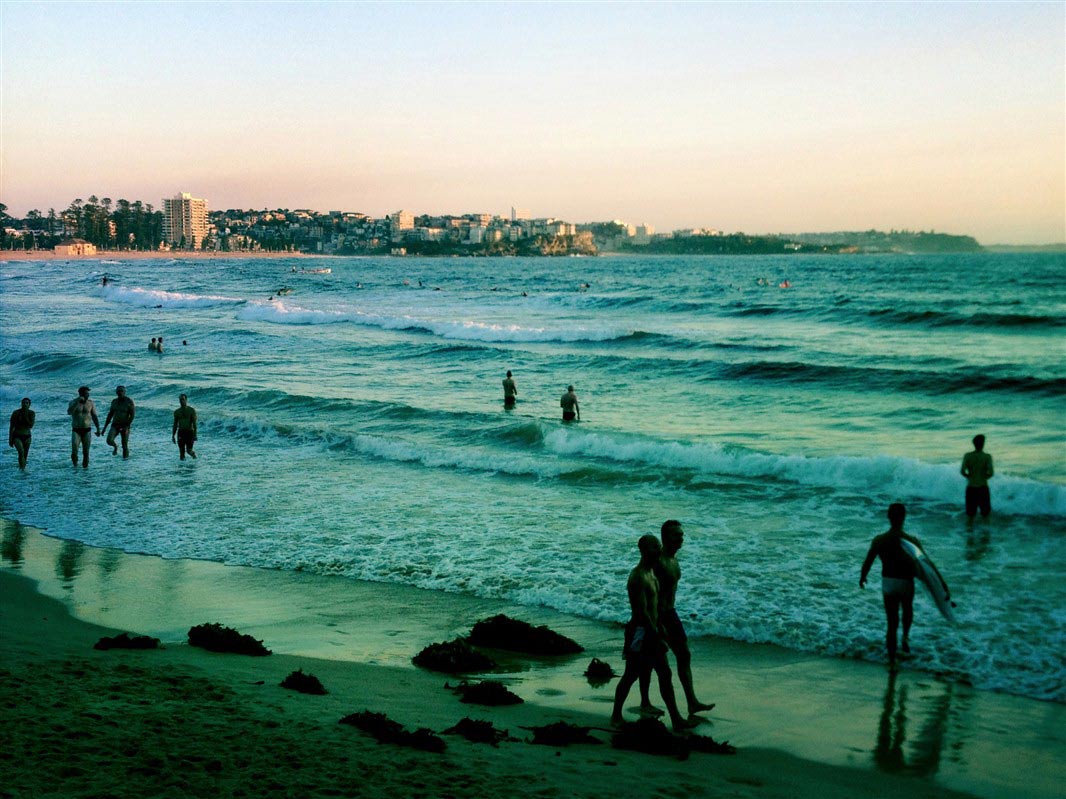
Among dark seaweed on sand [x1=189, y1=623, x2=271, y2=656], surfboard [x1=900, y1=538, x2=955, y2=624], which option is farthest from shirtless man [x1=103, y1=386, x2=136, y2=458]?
surfboard [x1=900, y1=538, x2=955, y2=624]

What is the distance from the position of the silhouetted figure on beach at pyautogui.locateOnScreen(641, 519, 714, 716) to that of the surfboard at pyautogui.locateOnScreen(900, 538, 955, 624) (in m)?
2.58

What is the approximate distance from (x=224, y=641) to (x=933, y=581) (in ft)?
21.3

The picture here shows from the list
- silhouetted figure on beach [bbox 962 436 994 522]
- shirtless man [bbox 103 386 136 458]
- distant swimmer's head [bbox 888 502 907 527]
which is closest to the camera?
distant swimmer's head [bbox 888 502 907 527]

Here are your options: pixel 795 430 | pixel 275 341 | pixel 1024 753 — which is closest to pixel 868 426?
pixel 795 430

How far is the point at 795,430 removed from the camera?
21656 mm

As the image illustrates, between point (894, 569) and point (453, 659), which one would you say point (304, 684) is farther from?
point (894, 569)

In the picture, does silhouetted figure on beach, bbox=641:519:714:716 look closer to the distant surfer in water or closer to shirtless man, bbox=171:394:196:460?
the distant surfer in water

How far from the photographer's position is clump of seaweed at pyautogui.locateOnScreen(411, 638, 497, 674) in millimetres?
8430

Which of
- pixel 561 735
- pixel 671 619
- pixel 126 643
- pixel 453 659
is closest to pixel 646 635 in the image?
pixel 671 619

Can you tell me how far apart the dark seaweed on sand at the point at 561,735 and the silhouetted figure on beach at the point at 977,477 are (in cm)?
913

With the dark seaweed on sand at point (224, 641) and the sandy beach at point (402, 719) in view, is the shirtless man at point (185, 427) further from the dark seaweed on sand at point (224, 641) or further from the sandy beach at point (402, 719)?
the dark seaweed on sand at point (224, 641)

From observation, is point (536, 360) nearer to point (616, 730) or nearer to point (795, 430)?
point (795, 430)

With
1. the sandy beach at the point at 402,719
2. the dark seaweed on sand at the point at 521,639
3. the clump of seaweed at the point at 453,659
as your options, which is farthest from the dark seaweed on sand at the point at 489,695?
the dark seaweed on sand at the point at 521,639

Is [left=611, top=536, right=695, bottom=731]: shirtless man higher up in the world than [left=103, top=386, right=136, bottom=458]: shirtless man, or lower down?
higher up
